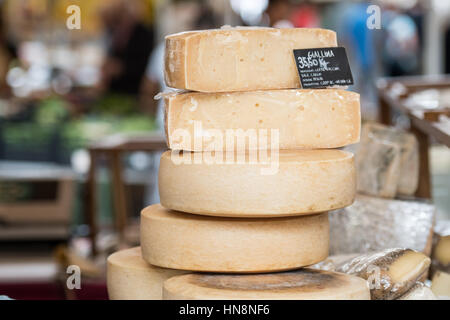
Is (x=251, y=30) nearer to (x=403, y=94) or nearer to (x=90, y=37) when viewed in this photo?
(x=403, y=94)

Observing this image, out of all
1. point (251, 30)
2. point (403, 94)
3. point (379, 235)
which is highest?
point (251, 30)

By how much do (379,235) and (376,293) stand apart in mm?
547

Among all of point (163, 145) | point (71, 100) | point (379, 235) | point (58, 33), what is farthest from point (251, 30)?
point (58, 33)

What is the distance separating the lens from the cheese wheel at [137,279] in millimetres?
1861

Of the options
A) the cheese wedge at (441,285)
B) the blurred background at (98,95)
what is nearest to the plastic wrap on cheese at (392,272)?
the cheese wedge at (441,285)

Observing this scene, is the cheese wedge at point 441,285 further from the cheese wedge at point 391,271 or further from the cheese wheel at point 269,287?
the cheese wheel at point 269,287

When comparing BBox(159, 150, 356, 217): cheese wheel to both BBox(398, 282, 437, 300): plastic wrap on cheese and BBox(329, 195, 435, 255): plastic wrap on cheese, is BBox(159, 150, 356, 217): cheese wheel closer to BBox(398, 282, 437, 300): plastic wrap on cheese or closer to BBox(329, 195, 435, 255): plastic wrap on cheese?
BBox(398, 282, 437, 300): plastic wrap on cheese

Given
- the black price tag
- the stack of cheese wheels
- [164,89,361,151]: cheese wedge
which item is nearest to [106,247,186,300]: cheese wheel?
the stack of cheese wheels

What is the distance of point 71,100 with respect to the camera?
5777 mm

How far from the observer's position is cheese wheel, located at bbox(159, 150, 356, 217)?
1646 millimetres

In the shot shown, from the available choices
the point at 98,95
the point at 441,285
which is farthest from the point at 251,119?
the point at 98,95

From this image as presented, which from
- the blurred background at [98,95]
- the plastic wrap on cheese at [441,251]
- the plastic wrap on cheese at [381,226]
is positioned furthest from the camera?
the blurred background at [98,95]
